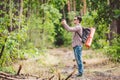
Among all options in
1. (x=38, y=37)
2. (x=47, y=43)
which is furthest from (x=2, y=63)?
(x=47, y=43)

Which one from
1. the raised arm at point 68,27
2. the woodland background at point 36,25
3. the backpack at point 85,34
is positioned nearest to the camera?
the woodland background at point 36,25

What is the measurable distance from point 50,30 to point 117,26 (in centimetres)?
1417

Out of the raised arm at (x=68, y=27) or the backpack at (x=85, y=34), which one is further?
the backpack at (x=85, y=34)

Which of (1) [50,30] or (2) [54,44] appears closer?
(1) [50,30]

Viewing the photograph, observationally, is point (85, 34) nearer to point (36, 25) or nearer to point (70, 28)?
point (70, 28)

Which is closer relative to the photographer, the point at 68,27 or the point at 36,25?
the point at 68,27

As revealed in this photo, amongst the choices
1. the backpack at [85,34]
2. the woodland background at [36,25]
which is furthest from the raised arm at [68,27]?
the woodland background at [36,25]

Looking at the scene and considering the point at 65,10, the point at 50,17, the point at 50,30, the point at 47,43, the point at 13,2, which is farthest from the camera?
the point at 65,10

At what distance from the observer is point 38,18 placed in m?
34.6

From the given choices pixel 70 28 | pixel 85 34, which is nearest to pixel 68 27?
pixel 70 28

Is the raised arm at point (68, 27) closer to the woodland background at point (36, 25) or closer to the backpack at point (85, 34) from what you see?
the backpack at point (85, 34)

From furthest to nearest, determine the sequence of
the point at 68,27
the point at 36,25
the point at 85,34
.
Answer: the point at 36,25 → the point at 85,34 → the point at 68,27

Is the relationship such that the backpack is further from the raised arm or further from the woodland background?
the woodland background

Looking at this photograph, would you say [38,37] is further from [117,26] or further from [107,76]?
[107,76]
